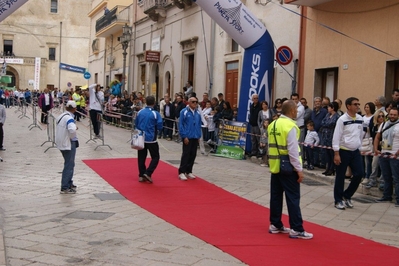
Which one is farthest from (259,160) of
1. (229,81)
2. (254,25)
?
(229,81)

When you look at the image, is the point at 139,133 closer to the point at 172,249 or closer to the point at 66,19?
the point at 172,249

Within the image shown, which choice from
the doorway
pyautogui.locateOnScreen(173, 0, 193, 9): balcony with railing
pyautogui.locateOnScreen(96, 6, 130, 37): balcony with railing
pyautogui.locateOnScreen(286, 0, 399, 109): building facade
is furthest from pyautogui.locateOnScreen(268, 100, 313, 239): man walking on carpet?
pyautogui.locateOnScreen(96, 6, 130, 37): balcony with railing

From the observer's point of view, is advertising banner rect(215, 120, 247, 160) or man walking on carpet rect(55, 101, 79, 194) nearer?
man walking on carpet rect(55, 101, 79, 194)

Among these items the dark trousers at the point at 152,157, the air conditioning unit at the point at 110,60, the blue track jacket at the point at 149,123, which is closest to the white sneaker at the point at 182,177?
the dark trousers at the point at 152,157

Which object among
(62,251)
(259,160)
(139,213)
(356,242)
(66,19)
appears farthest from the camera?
(66,19)

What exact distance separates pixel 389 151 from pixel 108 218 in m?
5.18

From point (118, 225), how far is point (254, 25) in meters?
9.02

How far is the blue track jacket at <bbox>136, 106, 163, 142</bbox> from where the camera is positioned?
440 inches

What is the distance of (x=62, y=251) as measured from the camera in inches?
247

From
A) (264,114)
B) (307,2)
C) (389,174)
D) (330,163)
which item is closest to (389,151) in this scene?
(389,174)

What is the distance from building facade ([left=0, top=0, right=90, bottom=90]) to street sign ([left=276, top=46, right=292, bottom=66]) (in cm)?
5284

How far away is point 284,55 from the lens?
16016 millimetres

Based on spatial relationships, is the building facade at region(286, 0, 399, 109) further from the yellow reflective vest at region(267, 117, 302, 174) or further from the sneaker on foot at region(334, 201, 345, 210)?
the yellow reflective vest at region(267, 117, 302, 174)

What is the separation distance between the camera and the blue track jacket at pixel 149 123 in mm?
11164
